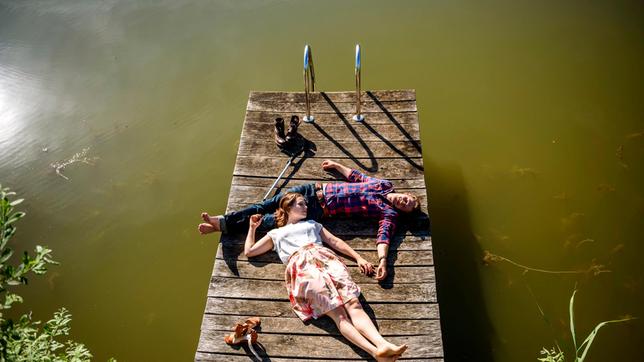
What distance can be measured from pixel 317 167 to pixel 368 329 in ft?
6.20

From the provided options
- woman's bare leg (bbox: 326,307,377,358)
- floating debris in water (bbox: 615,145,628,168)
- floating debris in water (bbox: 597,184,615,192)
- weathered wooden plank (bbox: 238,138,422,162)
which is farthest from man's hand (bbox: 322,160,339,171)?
floating debris in water (bbox: 615,145,628,168)

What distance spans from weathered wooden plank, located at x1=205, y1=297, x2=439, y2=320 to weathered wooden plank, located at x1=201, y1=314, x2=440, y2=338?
0.04 metres

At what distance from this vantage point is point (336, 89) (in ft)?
24.1

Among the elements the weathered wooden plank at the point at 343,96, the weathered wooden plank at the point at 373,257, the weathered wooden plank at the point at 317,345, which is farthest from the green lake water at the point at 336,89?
the weathered wooden plank at the point at 317,345

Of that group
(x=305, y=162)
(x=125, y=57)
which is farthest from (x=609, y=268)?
(x=125, y=57)

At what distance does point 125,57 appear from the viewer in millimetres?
7832

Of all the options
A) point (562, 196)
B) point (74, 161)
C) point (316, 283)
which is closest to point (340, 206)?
point (316, 283)

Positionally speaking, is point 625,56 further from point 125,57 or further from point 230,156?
point 125,57

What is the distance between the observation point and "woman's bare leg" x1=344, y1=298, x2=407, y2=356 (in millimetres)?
3711

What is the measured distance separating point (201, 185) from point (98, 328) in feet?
6.37

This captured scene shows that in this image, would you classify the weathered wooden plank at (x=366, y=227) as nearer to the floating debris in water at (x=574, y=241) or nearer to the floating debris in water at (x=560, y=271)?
the floating debris in water at (x=560, y=271)

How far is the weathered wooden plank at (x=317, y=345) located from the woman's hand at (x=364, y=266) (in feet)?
1.90

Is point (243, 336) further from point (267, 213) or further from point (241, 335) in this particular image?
point (267, 213)

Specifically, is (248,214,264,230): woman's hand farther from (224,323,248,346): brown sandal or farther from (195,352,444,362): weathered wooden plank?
(195,352,444,362): weathered wooden plank
